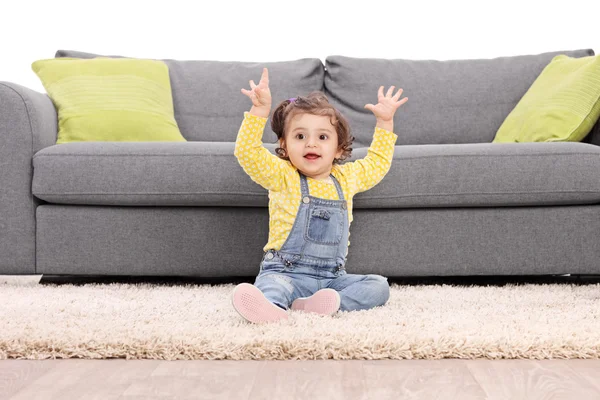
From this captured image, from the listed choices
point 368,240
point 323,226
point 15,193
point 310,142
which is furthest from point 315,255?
point 15,193

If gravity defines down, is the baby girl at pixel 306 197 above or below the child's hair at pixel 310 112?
below

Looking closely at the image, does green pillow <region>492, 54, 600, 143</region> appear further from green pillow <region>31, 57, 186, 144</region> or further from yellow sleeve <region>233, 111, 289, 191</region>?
green pillow <region>31, 57, 186, 144</region>

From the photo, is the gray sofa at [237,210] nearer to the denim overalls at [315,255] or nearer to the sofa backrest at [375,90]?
the denim overalls at [315,255]

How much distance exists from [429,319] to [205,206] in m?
0.91

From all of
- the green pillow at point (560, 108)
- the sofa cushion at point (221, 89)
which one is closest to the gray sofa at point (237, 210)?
the green pillow at point (560, 108)

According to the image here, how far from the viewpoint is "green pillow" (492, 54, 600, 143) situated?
2463mm

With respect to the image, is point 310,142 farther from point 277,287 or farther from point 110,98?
point 110,98

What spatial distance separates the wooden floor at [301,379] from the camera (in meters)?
1.10

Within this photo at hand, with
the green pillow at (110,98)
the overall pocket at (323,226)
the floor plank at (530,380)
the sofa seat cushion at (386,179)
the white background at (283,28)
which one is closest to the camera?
the floor plank at (530,380)

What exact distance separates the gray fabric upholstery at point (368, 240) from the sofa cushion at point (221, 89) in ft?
2.47

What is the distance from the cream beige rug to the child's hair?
17.7 inches

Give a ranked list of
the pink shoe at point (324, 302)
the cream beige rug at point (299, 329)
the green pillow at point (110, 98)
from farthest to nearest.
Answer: the green pillow at point (110, 98), the pink shoe at point (324, 302), the cream beige rug at point (299, 329)

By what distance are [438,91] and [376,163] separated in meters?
1.02

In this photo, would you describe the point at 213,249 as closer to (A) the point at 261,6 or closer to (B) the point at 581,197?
(B) the point at 581,197
